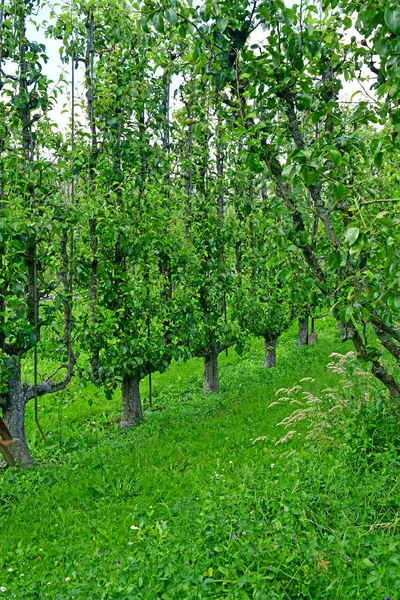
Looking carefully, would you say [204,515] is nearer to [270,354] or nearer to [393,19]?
[393,19]

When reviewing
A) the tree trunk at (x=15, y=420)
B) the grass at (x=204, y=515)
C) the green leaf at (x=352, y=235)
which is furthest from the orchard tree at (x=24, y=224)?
the green leaf at (x=352, y=235)

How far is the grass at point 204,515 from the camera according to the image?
2.80 meters

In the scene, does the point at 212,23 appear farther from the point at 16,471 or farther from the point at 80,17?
the point at 16,471

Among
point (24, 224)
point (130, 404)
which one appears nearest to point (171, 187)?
point (24, 224)

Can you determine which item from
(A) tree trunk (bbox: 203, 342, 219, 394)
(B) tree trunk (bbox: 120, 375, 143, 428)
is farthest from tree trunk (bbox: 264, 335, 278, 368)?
(B) tree trunk (bbox: 120, 375, 143, 428)

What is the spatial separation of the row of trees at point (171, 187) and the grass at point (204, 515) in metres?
0.86

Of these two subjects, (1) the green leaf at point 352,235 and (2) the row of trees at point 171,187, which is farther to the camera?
(2) the row of trees at point 171,187

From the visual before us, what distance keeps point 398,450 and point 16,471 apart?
4.65 meters

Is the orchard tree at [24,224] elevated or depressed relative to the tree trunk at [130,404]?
elevated

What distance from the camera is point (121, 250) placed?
23.7 ft

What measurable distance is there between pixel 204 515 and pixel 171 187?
5.26 meters

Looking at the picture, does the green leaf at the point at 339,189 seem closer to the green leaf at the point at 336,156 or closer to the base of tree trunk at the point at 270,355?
the green leaf at the point at 336,156

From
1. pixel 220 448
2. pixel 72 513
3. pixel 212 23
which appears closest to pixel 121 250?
pixel 220 448

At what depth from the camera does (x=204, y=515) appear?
3518 mm
